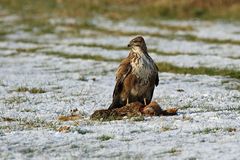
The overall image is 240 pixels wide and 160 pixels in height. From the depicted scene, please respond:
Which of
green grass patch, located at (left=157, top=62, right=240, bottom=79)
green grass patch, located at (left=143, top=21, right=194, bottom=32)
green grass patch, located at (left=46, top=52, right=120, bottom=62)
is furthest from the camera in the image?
green grass patch, located at (left=143, top=21, right=194, bottom=32)

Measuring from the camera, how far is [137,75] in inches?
475

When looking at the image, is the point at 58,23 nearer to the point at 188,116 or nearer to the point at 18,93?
the point at 18,93

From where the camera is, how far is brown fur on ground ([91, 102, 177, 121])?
11.9 m

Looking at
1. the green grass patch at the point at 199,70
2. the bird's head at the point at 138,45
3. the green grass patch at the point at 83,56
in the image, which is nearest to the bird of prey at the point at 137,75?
the bird's head at the point at 138,45

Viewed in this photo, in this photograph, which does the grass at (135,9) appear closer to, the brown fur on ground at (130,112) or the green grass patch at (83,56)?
the green grass patch at (83,56)

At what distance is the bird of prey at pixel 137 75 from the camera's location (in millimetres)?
12039

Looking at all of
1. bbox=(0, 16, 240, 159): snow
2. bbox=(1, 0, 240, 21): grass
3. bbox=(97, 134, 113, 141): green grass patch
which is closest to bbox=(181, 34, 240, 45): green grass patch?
bbox=(0, 16, 240, 159): snow

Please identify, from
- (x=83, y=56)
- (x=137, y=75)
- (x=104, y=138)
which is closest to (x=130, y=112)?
(x=137, y=75)

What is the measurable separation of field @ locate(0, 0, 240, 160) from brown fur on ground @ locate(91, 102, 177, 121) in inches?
9.8

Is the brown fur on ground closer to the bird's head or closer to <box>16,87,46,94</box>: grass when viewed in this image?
the bird's head

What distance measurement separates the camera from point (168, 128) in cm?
1083

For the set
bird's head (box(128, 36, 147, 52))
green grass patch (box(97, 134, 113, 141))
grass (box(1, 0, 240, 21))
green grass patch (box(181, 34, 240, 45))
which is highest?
grass (box(1, 0, 240, 21))

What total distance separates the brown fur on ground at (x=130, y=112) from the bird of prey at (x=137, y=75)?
0.35 metres

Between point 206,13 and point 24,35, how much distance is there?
10.4 m
